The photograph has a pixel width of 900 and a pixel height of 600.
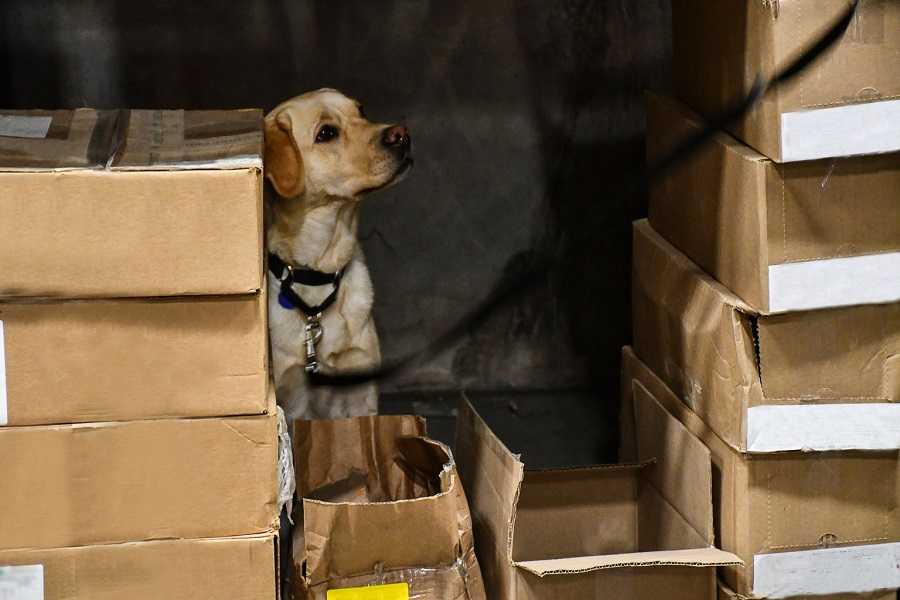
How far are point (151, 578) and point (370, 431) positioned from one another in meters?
0.60

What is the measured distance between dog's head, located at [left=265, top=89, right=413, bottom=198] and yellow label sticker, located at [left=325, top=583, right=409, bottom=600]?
81 centimetres

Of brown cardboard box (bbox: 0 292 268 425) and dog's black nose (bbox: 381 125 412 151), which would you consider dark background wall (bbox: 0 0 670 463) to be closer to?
dog's black nose (bbox: 381 125 412 151)

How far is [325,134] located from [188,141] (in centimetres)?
63

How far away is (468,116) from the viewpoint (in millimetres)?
2926

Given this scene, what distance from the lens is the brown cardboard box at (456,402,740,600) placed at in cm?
171

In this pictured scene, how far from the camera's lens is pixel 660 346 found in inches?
84.8

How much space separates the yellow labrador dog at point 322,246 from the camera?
2252 mm

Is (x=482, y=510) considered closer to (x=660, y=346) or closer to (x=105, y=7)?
(x=660, y=346)

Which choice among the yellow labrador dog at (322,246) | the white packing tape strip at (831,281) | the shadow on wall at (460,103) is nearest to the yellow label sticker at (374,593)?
the yellow labrador dog at (322,246)

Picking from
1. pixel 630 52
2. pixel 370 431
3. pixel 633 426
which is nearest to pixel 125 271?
pixel 370 431

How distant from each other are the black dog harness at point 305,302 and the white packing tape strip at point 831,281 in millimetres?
926

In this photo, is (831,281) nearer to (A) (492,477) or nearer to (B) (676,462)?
(B) (676,462)

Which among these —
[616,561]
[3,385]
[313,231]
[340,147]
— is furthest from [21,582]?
[340,147]

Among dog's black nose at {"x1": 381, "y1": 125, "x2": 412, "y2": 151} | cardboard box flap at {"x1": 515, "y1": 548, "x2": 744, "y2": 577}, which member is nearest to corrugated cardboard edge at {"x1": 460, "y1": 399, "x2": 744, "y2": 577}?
cardboard box flap at {"x1": 515, "y1": 548, "x2": 744, "y2": 577}
